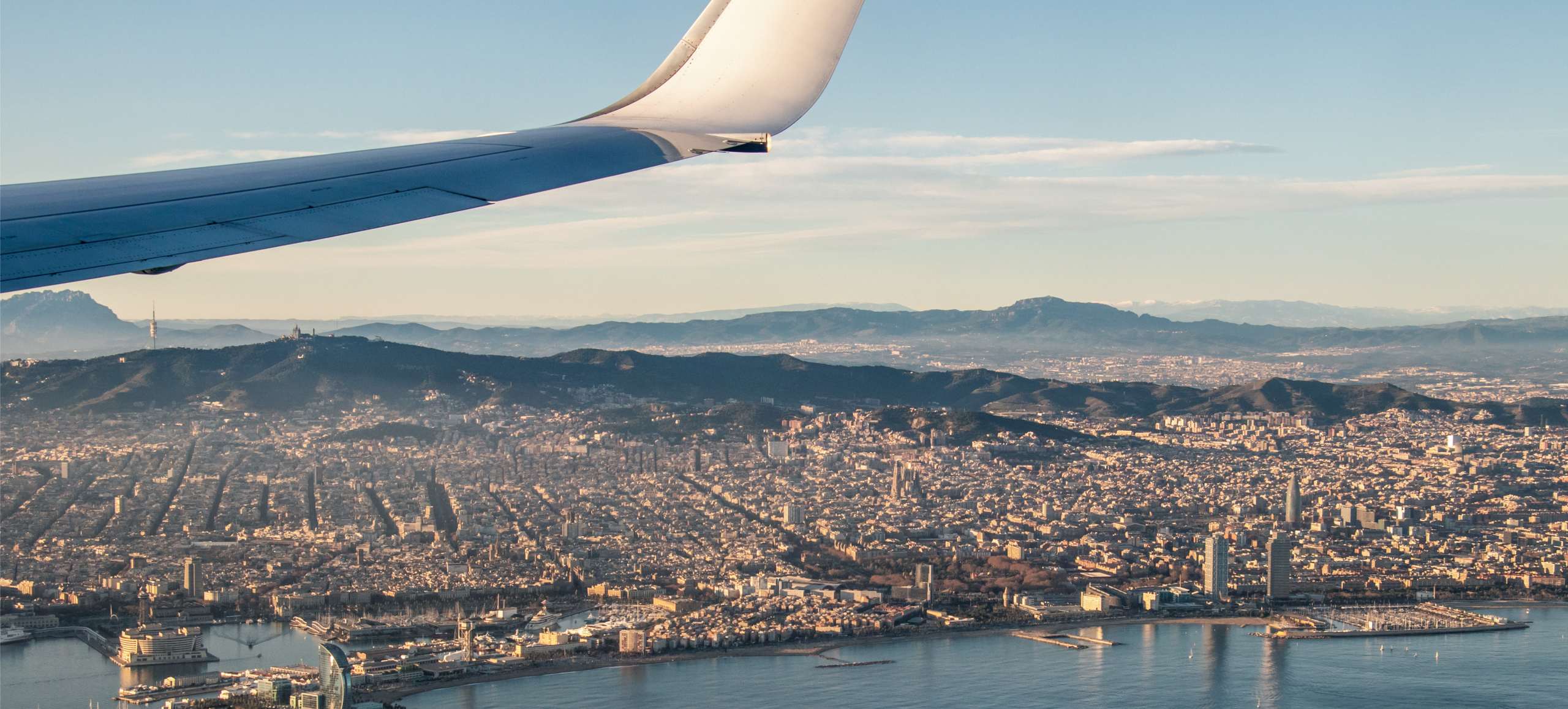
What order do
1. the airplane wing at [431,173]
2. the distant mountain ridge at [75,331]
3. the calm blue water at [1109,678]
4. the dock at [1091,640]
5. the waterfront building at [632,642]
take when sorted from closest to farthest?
the airplane wing at [431,173], the calm blue water at [1109,678], the waterfront building at [632,642], the dock at [1091,640], the distant mountain ridge at [75,331]

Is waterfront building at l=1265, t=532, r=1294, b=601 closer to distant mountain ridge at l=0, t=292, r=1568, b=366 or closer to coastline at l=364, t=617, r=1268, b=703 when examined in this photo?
coastline at l=364, t=617, r=1268, b=703

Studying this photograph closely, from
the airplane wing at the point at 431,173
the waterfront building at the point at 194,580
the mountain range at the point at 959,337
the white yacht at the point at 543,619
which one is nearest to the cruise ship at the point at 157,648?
the waterfront building at the point at 194,580

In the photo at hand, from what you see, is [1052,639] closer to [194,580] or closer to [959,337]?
[194,580]

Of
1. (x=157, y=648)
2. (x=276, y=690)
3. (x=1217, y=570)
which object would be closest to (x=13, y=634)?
(x=157, y=648)

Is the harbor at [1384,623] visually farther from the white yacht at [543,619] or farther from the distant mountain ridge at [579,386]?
the distant mountain ridge at [579,386]

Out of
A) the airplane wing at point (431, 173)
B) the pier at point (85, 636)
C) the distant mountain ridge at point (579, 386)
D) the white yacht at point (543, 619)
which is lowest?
the white yacht at point (543, 619)

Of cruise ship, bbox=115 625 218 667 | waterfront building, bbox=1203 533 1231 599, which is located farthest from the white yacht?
waterfront building, bbox=1203 533 1231 599

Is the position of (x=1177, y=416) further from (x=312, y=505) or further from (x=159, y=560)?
(x=159, y=560)
